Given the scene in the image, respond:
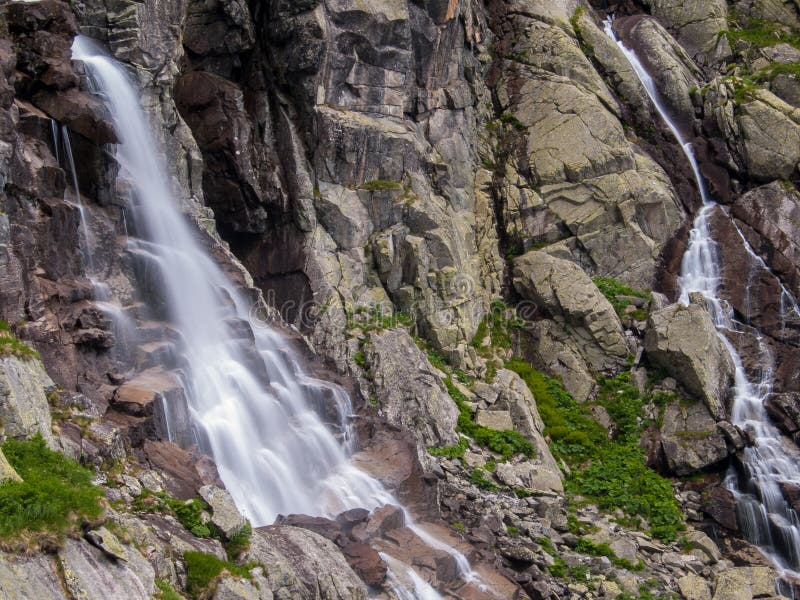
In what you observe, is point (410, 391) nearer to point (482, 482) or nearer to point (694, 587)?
point (482, 482)

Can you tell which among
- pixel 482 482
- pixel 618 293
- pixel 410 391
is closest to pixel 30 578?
pixel 482 482

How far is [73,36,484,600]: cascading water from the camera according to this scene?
17.1 m

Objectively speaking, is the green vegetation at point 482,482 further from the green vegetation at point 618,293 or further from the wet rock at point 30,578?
the wet rock at point 30,578

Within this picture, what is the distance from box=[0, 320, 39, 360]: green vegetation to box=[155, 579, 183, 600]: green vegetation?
15.1 feet

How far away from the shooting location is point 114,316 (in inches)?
691

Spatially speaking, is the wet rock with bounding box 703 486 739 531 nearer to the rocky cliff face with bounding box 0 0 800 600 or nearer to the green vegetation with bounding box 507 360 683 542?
the rocky cliff face with bounding box 0 0 800 600

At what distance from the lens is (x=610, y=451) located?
86.0 feet

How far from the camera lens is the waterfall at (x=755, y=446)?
76.2 feet

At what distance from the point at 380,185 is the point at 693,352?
13.7 metres

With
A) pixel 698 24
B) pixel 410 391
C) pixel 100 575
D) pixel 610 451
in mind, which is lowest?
pixel 610 451

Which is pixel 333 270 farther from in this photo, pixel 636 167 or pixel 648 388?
pixel 636 167

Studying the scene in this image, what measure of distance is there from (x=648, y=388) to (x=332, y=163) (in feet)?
50.0

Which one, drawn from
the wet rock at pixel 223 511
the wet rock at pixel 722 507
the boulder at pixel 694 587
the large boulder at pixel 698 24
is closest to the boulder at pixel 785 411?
the wet rock at pixel 722 507

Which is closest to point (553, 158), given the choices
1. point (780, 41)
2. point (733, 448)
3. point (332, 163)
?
point (332, 163)
